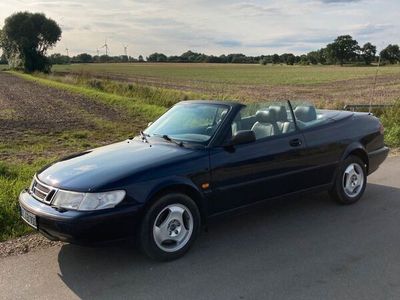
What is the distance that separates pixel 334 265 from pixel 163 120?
260 centimetres

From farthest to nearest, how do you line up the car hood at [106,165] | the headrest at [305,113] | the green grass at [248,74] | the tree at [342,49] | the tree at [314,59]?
1. the tree at [314,59]
2. the tree at [342,49]
3. the green grass at [248,74]
4. the headrest at [305,113]
5. the car hood at [106,165]

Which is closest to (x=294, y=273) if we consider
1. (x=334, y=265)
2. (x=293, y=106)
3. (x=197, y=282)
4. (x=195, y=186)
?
(x=334, y=265)

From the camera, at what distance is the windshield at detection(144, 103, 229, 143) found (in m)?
4.99

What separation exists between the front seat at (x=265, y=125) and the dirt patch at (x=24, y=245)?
2.39 metres

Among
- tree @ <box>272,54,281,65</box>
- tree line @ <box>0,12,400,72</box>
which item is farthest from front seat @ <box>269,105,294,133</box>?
tree @ <box>272,54,281,65</box>

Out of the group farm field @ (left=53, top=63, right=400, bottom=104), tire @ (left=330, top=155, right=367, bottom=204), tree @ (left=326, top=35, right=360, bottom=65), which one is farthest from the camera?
tree @ (left=326, top=35, right=360, bottom=65)

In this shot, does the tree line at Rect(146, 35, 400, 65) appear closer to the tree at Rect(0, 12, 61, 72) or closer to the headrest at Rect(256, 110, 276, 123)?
the tree at Rect(0, 12, 61, 72)

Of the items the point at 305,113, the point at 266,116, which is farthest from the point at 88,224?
the point at 305,113

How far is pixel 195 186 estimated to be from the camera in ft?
14.7

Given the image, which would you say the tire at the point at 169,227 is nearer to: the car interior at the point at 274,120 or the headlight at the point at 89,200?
the headlight at the point at 89,200

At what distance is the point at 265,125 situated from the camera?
210 inches

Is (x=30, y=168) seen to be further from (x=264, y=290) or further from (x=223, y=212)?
(x=264, y=290)

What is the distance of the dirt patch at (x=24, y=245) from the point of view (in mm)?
4684

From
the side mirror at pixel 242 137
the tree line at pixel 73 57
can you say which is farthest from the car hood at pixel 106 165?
the tree line at pixel 73 57
